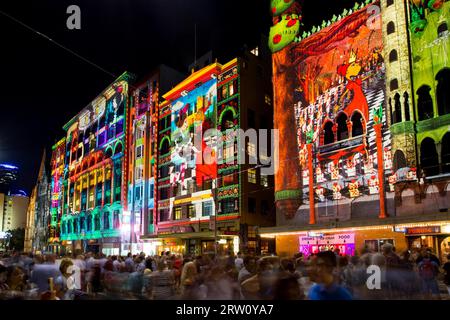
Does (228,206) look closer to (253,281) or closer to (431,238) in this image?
(431,238)

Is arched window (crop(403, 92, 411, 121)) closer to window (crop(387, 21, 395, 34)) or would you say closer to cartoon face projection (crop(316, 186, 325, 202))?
window (crop(387, 21, 395, 34))

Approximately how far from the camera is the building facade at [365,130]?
29.0m

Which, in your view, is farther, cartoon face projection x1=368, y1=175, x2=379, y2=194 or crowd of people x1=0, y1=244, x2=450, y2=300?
cartoon face projection x1=368, y1=175, x2=379, y2=194

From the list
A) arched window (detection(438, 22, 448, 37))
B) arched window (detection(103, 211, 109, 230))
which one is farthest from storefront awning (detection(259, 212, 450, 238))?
arched window (detection(103, 211, 109, 230))

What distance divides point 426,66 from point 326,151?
32.8ft

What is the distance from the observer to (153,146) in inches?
2261

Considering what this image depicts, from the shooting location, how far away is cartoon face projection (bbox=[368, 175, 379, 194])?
3144cm

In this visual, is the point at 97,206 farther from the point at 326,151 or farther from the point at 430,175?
the point at 430,175

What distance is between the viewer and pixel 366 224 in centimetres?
3005

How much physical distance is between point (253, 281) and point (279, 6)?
3705 cm

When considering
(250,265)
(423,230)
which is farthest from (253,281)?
(423,230)

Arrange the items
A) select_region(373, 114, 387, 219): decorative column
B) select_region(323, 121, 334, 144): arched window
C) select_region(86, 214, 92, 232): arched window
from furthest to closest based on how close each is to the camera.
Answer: select_region(86, 214, 92, 232): arched window → select_region(323, 121, 334, 144): arched window → select_region(373, 114, 387, 219): decorative column

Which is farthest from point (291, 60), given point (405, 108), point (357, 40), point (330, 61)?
point (405, 108)

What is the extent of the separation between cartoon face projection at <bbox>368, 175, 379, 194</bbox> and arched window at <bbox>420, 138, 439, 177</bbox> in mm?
3514
